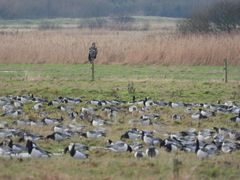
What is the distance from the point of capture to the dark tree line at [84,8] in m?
118

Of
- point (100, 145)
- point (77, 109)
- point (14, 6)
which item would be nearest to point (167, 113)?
point (77, 109)

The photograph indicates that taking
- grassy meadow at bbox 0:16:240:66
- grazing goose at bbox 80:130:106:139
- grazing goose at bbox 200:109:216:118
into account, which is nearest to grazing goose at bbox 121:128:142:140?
grazing goose at bbox 80:130:106:139

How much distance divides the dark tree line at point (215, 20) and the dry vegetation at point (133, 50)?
10208 millimetres

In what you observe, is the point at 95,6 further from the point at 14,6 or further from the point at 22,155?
the point at 22,155

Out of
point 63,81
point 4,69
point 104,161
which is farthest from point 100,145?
→ point 4,69

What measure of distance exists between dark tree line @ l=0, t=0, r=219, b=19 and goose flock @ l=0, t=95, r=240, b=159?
9705 centimetres

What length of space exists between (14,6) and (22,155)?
10993cm

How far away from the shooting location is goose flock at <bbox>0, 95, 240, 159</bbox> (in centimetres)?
1169

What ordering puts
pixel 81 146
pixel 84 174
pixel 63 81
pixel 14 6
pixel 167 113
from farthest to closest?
pixel 14 6, pixel 63 81, pixel 167 113, pixel 81 146, pixel 84 174

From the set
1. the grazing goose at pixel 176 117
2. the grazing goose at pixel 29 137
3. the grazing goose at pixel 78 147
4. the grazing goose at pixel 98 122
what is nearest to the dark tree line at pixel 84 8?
the grazing goose at pixel 176 117

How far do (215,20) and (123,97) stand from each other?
27927mm

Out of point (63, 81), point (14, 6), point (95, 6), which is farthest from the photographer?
point (95, 6)

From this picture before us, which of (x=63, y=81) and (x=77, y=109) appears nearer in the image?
(x=77, y=109)

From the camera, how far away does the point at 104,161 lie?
11.0 metres
